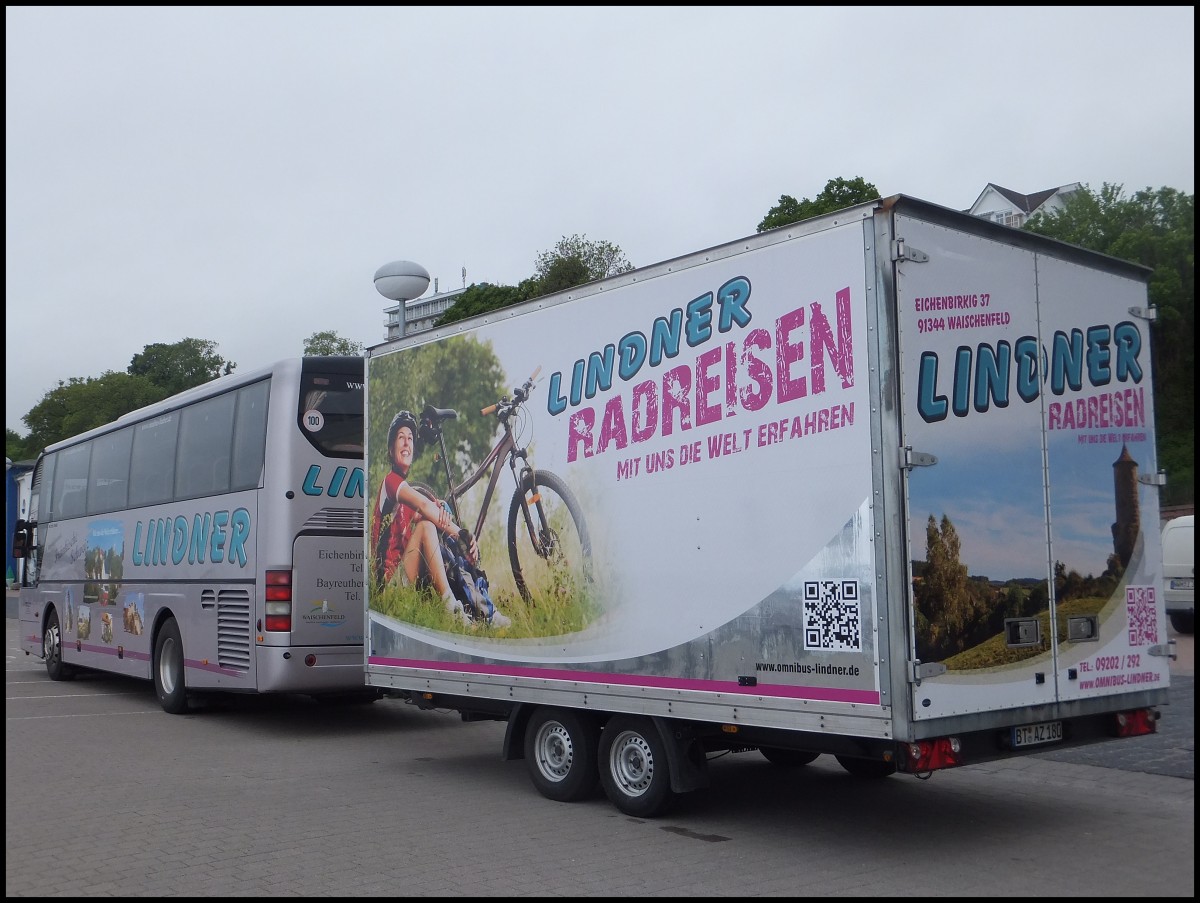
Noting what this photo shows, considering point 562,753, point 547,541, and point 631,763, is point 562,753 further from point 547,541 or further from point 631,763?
point 547,541

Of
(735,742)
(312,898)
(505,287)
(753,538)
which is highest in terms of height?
(505,287)

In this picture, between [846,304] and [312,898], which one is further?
[846,304]

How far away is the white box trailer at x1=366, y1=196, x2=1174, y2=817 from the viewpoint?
248 inches

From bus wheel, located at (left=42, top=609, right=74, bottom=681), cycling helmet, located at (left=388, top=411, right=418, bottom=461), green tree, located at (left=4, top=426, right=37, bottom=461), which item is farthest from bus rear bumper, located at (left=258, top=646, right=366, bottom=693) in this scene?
green tree, located at (left=4, top=426, right=37, bottom=461)

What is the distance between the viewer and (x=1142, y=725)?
746 cm

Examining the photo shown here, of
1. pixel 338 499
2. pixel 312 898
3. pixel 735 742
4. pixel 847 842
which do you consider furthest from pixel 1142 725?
pixel 338 499

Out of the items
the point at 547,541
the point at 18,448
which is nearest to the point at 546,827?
the point at 547,541

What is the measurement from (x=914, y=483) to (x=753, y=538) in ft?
3.45

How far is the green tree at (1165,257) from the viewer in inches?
1432

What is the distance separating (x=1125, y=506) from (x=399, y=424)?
556 centimetres

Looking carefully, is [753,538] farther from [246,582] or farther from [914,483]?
[246,582]

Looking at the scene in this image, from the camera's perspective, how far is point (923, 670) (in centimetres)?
611

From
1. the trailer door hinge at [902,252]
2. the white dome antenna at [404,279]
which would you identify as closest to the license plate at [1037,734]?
the trailer door hinge at [902,252]

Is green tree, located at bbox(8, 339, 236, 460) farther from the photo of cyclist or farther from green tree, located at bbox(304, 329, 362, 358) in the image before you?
the photo of cyclist
